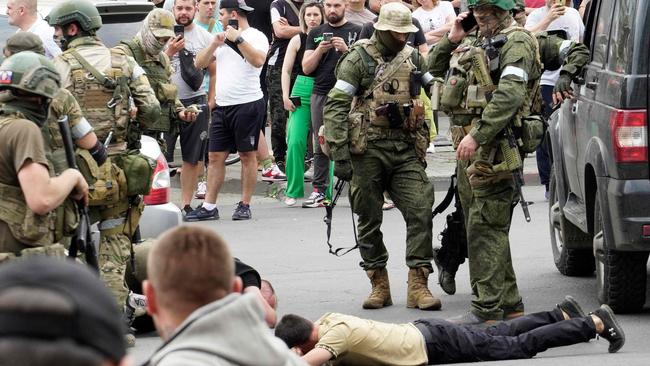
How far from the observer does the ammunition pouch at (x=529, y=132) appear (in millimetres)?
7883

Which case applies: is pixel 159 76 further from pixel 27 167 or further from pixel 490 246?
pixel 27 167

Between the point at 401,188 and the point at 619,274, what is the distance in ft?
5.21

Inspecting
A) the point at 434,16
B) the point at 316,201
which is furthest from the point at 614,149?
the point at 434,16

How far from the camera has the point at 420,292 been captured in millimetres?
8750

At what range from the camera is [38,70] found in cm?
634

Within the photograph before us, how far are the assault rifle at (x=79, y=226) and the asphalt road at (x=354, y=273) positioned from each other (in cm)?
73

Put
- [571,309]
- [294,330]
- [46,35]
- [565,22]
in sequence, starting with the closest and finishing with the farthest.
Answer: [294,330] → [571,309] → [46,35] → [565,22]

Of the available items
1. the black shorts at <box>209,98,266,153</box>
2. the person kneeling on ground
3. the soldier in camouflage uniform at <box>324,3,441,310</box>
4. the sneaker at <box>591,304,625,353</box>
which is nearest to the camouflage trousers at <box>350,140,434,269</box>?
the soldier in camouflage uniform at <box>324,3,441,310</box>

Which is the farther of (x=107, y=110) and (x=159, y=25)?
(x=159, y=25)

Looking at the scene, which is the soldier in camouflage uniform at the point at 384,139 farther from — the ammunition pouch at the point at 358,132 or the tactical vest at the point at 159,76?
the tactical vest at the point at 159,76

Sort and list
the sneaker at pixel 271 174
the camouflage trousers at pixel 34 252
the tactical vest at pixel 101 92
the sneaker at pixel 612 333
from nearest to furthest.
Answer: the camouflage trousers at pixel 34 252 → the sneaker at pixel 612 333 → the tactical vest at pixel 101 92 → the sneaker at pixel 271 174

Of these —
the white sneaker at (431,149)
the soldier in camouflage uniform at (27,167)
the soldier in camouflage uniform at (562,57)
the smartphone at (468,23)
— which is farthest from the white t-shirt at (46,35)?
the white sneaker at (431,149)

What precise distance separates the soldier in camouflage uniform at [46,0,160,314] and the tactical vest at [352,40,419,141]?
4.97 ft

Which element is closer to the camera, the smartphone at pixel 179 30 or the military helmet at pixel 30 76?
the military helmet at pixel 30 76
